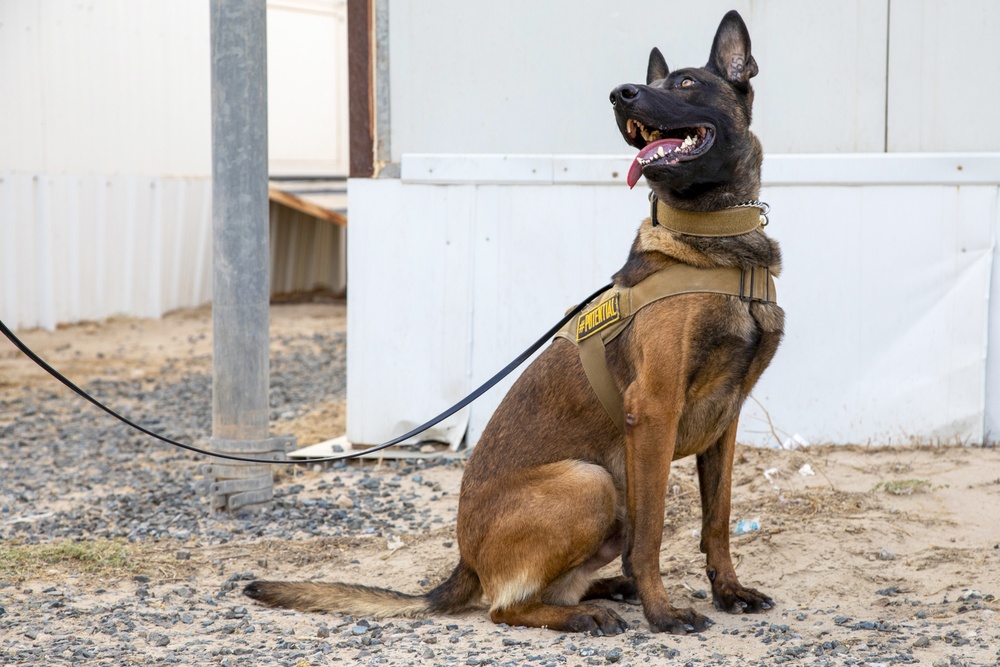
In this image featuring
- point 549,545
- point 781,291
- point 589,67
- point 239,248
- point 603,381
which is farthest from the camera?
point 589,67

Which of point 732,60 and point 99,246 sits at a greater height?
point 732,60

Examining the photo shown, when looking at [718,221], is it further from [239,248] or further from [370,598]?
[239,248]

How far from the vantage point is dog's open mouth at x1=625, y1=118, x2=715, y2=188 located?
3352 millimetres

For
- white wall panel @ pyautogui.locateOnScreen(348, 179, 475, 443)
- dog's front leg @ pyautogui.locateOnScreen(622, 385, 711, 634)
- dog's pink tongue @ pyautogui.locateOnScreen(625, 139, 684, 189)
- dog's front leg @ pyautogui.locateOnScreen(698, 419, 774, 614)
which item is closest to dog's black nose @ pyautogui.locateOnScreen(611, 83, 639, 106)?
dog's pink tongue @ pyautogui.locateOnScreen(625, 139, 684, 189)

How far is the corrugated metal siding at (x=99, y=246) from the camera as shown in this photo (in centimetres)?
1059

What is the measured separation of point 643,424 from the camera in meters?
3.33

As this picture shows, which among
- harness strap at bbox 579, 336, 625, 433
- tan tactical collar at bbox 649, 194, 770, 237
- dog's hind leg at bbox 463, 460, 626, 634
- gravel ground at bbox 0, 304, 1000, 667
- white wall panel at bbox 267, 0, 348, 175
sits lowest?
gravel ground at bbox 0, 304, 1000, 667

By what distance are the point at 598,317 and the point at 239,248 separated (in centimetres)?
221

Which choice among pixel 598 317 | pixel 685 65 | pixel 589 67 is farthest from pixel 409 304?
pixel 598 317

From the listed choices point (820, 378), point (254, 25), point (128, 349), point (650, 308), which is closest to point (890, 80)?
point (820, 378)

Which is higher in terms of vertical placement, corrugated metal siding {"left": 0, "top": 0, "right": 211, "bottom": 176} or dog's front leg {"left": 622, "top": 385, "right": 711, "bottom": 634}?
corrugated metal siding {"left": 0, "top": 0, "right": 211, "bottom": 176}

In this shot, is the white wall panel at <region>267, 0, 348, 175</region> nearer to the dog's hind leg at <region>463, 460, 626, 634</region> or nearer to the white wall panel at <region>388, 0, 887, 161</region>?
the white wall panel at <region>388, 0, 887, 161</region>

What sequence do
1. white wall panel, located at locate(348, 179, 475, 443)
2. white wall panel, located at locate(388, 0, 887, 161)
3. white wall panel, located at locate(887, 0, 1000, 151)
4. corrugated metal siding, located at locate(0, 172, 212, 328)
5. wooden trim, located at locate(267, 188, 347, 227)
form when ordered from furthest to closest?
wooden trim, located at locate(267, 188, 347, 227) → corrugated metal siding, located at locate(0, 172, 212, 328) → white wall panel, located at locate(348, 179, 475, 443) → white wall panel, located at locate(388, 0, 887, 161) → white wall panel, located at locate(887, 0, 1000, 151)

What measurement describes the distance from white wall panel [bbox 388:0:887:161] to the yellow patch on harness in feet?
7.88
